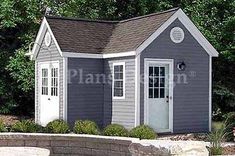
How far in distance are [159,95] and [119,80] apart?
1.43 meters

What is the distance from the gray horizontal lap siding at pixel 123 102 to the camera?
1436 centimetres

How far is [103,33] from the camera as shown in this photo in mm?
17219

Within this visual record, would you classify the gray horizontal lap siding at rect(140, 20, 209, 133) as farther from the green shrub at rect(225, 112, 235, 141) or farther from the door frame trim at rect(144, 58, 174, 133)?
the green shrub at rect(225, 112, 235, 141)

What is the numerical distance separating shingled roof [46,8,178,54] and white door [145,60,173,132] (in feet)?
3.60

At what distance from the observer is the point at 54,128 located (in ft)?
43.1

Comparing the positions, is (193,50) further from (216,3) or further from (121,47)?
(216,3)

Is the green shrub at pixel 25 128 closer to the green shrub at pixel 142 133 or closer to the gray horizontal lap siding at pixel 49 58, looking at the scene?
the gray horizontal lap siding at pixel 49 58

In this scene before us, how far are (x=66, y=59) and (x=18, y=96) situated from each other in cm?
756

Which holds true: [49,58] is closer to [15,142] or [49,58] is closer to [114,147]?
[15,142]

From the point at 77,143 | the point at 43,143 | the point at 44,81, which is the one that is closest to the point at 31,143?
the point at 43,143

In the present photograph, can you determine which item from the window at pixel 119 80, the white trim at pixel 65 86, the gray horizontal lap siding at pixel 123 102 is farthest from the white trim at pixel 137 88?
the white trim at pixel 65 86

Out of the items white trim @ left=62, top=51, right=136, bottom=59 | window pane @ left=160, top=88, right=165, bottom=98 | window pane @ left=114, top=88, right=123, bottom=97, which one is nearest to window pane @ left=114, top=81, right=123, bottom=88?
window pane @ left=114, top=88, right=123, bottom=97

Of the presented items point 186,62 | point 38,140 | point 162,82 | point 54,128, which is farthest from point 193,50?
point 38,140

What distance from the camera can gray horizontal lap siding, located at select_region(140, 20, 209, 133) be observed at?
1474 cm
